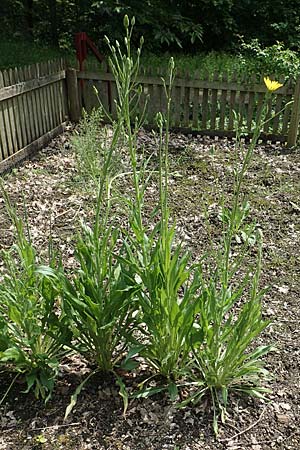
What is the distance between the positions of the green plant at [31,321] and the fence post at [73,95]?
4897 mm

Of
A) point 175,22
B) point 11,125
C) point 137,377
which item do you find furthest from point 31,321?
point 175,22

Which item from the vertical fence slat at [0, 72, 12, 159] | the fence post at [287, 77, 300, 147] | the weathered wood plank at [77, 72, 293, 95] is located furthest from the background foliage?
the vertical fence slat at [0, 72, 12, 159]

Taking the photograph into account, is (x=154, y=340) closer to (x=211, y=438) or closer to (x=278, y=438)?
(x=211, y=438)

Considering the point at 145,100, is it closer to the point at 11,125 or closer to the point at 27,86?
the point at 27,86

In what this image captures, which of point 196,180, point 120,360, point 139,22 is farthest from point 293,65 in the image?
point 120,360

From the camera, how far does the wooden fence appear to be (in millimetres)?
5820

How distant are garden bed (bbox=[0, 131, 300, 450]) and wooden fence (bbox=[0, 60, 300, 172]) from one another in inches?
15.6

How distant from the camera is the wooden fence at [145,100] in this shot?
582 cm

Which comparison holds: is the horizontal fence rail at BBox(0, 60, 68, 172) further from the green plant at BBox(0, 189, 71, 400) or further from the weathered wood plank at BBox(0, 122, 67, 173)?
the green plant at BBox(0, 189, 71, 400)

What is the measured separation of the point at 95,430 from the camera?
243 centimetres

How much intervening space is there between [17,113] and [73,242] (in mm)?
2276

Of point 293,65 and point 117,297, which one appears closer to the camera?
point 117,297

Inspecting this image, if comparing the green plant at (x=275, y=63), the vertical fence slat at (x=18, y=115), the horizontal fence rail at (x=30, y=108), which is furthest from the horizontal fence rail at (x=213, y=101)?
the vertical fence slat at (x=18, y=115)

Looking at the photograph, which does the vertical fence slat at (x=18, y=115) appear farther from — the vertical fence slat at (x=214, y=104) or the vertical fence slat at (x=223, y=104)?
the vertical fence slat at (x=223, y=104)
